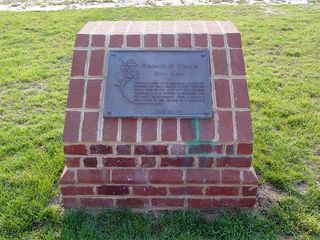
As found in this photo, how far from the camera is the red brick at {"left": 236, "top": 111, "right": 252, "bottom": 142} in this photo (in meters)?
2.45

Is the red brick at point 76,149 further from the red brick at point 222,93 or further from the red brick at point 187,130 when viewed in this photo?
the red brick at point 222,93

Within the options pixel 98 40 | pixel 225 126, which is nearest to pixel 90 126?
Result: pixel 98 40

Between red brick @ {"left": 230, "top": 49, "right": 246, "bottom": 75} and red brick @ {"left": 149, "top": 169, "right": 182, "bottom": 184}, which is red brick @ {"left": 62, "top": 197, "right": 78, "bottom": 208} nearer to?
red brick @ {"left": 149, "top": 169, "right": 182, "bottom": 184}

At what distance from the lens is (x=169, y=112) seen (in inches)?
99.5

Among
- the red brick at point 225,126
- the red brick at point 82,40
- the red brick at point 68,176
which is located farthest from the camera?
the red brick at point 82,40

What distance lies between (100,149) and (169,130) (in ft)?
1.42

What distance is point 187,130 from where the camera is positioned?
8.16 feet

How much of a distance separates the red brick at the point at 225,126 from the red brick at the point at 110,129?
2.07 feet

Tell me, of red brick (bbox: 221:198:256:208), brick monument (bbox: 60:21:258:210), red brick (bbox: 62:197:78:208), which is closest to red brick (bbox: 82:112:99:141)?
brick monument (bbox: 60:21:258:210)

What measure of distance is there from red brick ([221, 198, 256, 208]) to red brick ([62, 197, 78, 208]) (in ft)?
3.13

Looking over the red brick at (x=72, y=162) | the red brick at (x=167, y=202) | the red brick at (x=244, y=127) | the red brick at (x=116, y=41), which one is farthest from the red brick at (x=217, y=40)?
the red brick at (x=72, y=162)

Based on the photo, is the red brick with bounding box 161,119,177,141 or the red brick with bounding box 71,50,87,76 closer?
the red brick with bounding box 161,119,177,141

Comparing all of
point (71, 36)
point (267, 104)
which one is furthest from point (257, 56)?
point (71, 36)

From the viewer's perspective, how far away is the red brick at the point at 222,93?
252 centimetres
